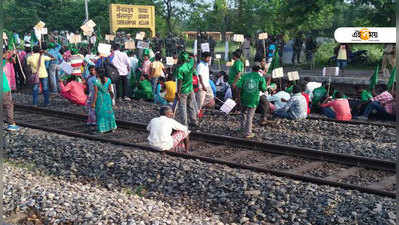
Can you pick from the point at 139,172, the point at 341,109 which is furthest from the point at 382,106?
the point at 139,172

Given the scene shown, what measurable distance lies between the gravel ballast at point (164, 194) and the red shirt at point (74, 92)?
502 centimetres

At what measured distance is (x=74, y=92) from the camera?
13.8 m

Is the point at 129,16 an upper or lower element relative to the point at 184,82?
upper

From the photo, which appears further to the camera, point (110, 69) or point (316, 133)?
point (110, 69)

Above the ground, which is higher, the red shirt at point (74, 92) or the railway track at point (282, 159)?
the red shirt at point (74, 92)

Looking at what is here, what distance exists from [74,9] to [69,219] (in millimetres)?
32742

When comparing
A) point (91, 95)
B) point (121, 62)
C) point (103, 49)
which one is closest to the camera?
point (91, 95)

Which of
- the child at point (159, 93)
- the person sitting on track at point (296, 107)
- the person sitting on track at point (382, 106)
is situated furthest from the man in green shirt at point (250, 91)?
the child at point (159, 93)

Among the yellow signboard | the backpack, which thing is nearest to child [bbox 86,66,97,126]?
the backpack

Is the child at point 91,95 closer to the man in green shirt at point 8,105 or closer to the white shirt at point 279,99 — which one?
the man in green shirt at point 8,105

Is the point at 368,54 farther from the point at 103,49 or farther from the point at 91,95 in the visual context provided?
the point at 91,95

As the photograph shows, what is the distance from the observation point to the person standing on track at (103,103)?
10250mm

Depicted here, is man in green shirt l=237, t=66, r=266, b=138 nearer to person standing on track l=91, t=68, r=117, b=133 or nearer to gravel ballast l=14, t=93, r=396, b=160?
gravel ballast l=14, t=93, r=396, b=160

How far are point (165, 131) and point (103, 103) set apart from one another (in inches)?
107
